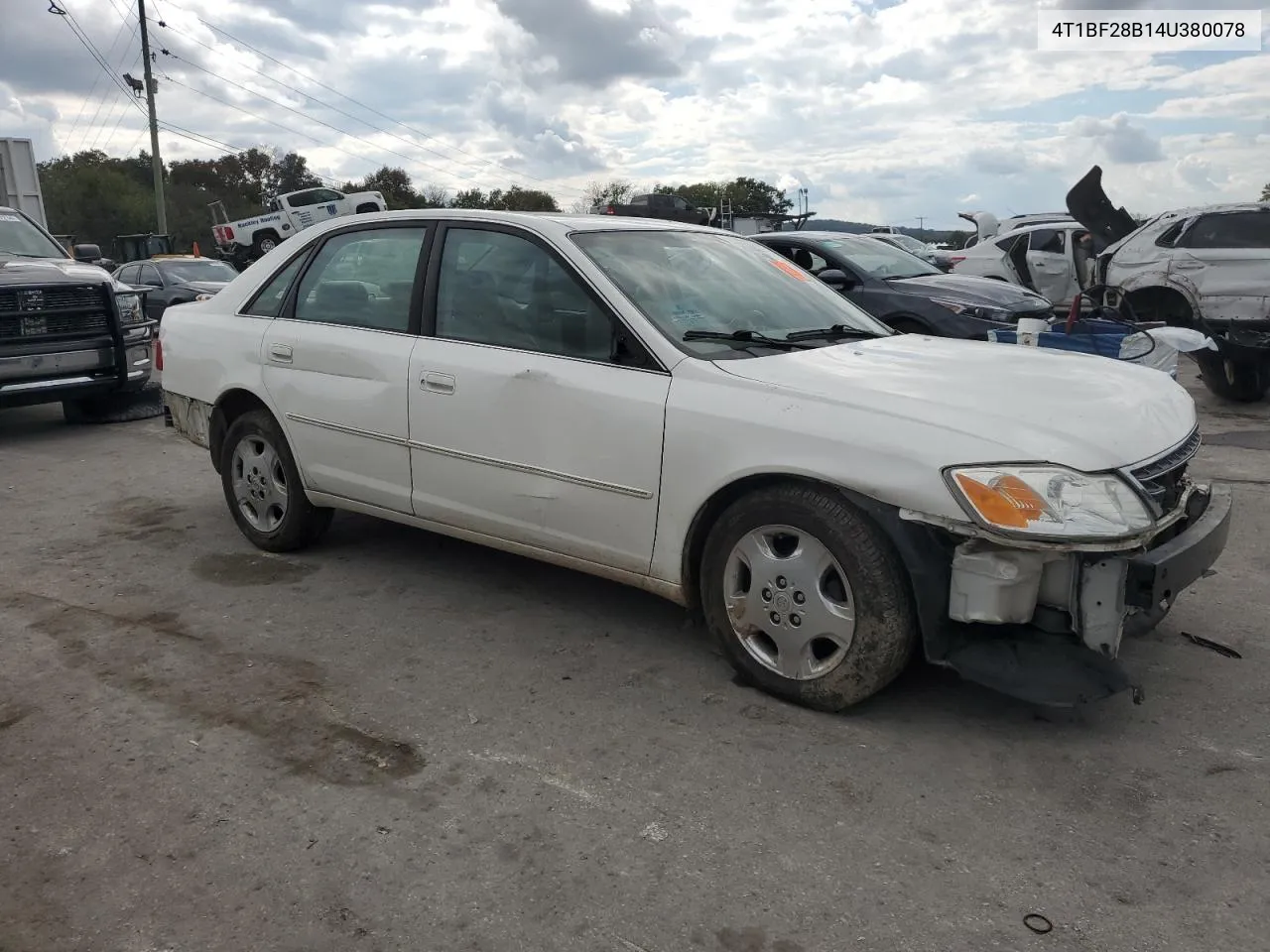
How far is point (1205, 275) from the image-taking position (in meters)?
10.3

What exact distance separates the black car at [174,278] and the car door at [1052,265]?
12.2 metres

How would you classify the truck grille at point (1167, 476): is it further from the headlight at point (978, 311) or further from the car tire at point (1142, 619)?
the headlight at point (978, 311)

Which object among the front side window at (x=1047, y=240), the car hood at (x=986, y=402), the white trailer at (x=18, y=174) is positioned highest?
the white trailer at (x=18, y=174)

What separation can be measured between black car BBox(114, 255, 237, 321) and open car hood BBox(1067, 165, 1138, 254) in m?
12.3

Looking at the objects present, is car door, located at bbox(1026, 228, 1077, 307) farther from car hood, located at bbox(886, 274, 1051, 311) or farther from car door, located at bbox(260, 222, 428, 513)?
car door, located at bbox(260, 222, 428, 513)

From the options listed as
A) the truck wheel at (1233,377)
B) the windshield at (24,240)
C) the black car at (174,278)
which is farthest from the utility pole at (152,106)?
the truck wheel at (1233,377)

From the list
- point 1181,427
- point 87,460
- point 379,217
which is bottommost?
point 87,460

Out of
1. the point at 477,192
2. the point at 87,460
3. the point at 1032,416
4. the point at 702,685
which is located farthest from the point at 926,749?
the point at 477,192

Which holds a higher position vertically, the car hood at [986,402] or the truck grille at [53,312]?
the car hood at [986,402]

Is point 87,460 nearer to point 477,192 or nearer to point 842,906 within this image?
point 842,906

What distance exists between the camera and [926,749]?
10.5 feet

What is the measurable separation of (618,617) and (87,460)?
5.36 m

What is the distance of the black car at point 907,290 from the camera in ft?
28.4

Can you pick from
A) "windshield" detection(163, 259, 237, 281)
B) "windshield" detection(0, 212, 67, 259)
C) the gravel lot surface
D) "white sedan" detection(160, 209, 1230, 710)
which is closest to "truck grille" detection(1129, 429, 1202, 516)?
"white sedan" detection(160, 209, 1230, 710)
